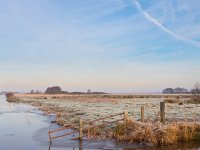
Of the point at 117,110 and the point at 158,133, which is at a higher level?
the point at 117,110

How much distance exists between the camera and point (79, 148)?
2142cm

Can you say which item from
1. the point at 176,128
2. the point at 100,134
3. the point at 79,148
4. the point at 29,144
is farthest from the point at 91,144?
the point at 176,128

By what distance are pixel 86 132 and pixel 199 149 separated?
9452 millimetres

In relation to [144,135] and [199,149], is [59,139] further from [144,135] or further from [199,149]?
[199,149]

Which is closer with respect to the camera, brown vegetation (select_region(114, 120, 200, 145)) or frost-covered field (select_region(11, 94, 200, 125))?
brown vegetation (select_region(114, 120, 200, 145))

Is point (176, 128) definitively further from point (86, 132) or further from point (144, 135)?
point (86, 132)

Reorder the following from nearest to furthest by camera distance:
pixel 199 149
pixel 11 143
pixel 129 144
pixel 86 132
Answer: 1. pixel 199 149
2. pixel 129 144
3. pixel 11 143
4. pixel 86 132

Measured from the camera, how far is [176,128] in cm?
2317

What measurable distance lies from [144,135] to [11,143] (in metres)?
9.51

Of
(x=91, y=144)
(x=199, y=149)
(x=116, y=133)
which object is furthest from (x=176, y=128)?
(x=91, y=144)

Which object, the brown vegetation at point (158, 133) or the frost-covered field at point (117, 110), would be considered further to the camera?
the frost-covered field at point (117, 110)

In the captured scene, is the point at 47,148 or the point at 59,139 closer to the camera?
the point at 47,148

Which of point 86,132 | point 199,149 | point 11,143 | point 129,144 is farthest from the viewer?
point 86,132

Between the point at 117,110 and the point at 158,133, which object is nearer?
the point at 158,133
